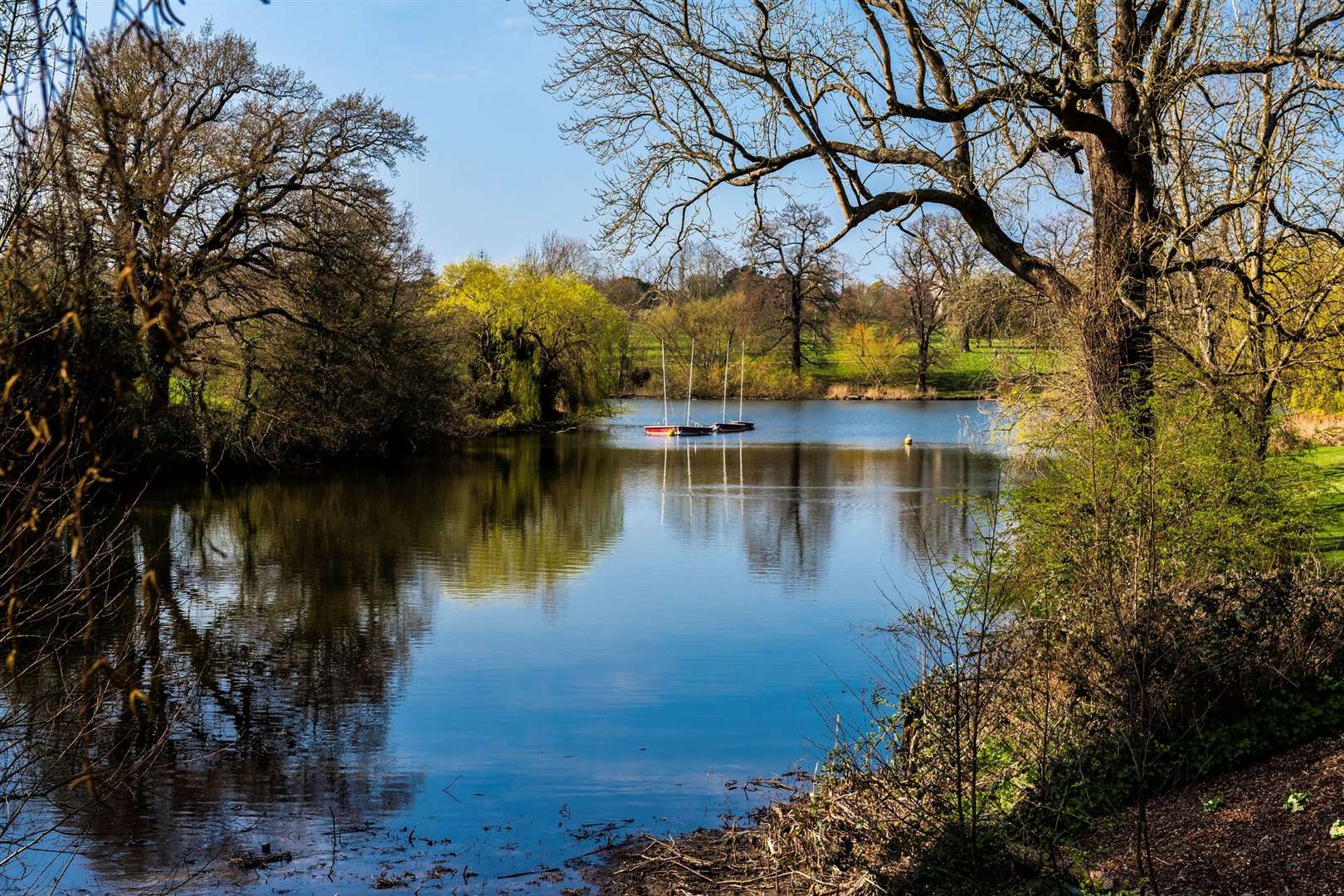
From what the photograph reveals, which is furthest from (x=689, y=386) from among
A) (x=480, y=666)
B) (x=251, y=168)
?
(x=480, y=666)

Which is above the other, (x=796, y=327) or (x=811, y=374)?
(x=796, y=327)

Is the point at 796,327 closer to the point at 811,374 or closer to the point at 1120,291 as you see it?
the point at 811,374

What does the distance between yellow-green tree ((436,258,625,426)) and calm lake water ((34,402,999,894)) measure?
732 inches

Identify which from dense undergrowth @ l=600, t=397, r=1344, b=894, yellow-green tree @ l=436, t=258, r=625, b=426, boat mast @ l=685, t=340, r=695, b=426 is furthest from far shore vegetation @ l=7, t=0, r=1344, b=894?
boat mast @ l=685, t=340, r=695, b=426

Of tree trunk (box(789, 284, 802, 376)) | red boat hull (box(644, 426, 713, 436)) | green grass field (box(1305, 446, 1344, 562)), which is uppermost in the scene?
tree trunk (box(789, 284, 802, 376))

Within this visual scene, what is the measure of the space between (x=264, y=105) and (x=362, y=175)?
103 inches

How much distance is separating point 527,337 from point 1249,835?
42133 mm

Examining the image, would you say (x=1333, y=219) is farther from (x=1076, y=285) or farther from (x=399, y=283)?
(x=399, y=283)

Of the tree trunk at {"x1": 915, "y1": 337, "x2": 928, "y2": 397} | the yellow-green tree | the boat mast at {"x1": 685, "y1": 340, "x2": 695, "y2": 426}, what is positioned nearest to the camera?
the yellow-green tree

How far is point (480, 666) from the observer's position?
12297 mm

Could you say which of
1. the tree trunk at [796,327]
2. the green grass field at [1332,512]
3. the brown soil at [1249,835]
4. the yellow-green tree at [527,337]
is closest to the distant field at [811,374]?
the tree trunk at [796,327]

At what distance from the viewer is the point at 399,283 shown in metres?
32.9

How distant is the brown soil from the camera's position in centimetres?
475

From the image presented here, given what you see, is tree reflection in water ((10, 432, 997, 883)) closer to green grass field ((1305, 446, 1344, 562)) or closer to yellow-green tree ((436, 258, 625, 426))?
green grass field ((1305, 446, 1344, 562))
